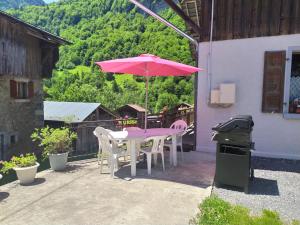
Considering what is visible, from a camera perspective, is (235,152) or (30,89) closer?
(235,152)

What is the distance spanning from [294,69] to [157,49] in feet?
107

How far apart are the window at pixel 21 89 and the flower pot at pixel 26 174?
794 centimetres

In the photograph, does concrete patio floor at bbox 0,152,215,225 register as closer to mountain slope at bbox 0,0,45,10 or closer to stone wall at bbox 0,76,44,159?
stone wall at bbox 0,76,44,159

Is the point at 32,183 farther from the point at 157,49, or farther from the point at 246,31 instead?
the point at 157,49

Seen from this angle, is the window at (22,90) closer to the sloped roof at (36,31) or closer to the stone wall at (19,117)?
the stone wall at (19,117)

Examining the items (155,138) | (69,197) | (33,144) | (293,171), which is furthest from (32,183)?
(33,144)

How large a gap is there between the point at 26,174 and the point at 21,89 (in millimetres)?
8736

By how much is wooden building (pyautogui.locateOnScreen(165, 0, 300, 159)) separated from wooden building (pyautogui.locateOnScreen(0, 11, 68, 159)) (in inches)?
295

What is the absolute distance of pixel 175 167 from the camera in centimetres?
570

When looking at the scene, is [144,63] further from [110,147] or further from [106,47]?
[106,47]

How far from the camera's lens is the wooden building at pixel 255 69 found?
6145 mm

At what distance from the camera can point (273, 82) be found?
6238mm

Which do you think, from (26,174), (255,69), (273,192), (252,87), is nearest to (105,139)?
(26,174)

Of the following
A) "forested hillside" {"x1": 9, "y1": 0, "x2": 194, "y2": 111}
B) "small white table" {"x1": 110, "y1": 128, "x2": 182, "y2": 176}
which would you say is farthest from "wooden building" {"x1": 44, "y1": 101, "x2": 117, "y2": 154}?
"forested hillside" {"x1": 9, "y1": 0, "x2": 194, "y2": 111}
